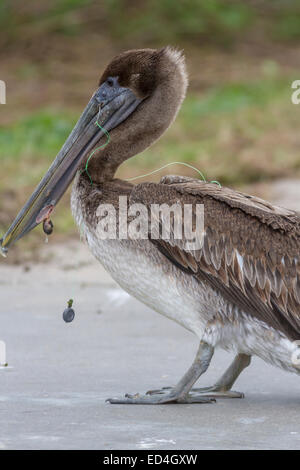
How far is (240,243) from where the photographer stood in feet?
18.0

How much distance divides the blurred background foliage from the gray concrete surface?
2854 mm

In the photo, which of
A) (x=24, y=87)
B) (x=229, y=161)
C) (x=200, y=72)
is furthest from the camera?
(x=200, y=72)

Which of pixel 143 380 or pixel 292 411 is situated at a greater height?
pixel 143 380

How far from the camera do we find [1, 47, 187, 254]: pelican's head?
6.09 meters

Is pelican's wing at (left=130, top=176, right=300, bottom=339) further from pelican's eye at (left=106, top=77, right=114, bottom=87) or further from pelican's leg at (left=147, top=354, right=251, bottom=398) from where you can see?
pelican's eye at (left=106, top=77, right=114, bottom=87)

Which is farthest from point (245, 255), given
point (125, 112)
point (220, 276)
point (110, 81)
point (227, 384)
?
point (110, 81)

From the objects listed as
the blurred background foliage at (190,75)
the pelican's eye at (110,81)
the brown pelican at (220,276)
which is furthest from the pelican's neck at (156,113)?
the blurred background foliage at (190,75)

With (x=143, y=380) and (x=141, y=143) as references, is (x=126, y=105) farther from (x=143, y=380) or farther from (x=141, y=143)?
(x=143, y=380)

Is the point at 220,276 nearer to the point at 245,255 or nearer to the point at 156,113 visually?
the point at 245,255

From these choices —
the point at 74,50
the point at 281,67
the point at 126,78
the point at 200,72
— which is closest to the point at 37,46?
the point at 74,50

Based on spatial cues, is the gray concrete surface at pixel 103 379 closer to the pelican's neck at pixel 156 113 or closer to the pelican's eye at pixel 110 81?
the pelican's neck at pixel 156 113

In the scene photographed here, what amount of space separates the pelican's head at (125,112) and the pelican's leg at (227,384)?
1224 millimetres

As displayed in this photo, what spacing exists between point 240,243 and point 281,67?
545 inches
